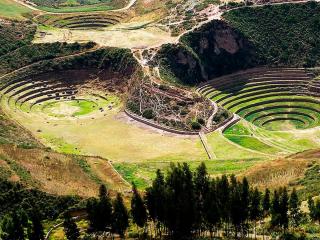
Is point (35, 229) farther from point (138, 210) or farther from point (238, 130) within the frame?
point (238, 130)

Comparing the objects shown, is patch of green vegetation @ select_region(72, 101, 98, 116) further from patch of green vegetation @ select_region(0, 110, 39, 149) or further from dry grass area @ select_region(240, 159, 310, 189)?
dry grass area @ select_region(240, 159, 310, 189)

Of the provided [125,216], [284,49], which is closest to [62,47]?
[284,49]

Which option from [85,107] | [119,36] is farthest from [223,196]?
[119,36]

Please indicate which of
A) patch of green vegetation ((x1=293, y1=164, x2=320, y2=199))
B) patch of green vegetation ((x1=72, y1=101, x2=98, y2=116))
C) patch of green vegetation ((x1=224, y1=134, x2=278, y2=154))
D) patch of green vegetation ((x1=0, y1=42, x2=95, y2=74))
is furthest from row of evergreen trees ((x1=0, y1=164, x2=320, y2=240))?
patch of green vegetation ((x1=0, y1=42, x2=95, y2=74))

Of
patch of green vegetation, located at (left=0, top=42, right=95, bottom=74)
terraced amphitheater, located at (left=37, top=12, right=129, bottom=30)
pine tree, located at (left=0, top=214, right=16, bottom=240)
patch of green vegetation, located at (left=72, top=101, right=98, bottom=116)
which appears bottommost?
pine tree, located at (left=0, top=214, right=16, bottom=240)

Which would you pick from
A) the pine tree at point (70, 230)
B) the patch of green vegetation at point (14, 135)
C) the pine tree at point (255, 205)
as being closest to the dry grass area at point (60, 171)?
the patch of green vegetation at point (14, 135)

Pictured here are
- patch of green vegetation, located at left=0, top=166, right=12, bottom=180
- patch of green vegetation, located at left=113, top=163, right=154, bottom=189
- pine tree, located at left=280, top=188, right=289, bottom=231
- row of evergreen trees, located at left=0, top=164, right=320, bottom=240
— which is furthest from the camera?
patch of green vegetation, located at left=113, top=163, right=154, bottom=189

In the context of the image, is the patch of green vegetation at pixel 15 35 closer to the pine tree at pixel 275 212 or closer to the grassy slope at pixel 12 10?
the grassy slope at pixel 12 10
